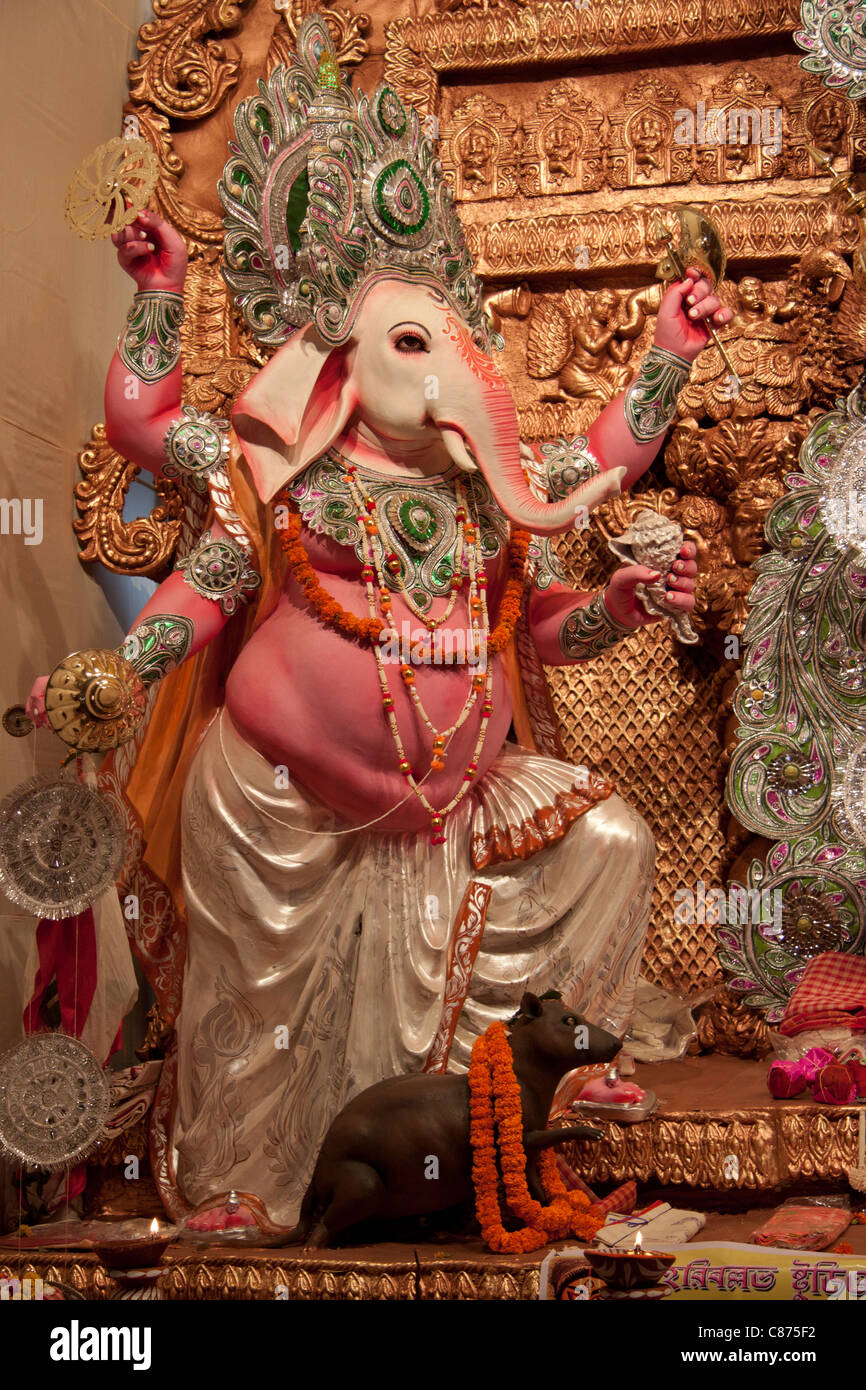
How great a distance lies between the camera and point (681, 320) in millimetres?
2914

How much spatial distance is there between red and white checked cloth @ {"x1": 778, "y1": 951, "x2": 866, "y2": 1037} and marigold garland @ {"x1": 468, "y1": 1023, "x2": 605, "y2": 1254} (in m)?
0.74

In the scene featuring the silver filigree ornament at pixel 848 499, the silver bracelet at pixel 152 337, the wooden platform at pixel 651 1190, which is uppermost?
the silver bracelet at pixel 152 337

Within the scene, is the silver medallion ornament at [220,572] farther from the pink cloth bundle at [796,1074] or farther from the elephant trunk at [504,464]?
the pink cloth bundle at [796,1074]

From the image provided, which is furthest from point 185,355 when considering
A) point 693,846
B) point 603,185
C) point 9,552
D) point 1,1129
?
point 1,1129

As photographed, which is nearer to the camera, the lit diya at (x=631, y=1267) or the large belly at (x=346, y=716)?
the lit diya at (x=631, y=1267)

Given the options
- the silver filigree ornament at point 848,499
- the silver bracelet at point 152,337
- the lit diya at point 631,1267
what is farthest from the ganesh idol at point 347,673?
the lit diya at point 631,1267

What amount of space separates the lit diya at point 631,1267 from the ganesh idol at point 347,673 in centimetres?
59

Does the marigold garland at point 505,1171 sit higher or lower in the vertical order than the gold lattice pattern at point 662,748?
lower

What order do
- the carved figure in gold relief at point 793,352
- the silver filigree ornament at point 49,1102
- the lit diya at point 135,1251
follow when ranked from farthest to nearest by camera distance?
the carved figure in gold relief at point 793,352 < the silver filigree ornament at point 49,1102 < the lit diya at point 135,1251

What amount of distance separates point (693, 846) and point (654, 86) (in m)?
1.62

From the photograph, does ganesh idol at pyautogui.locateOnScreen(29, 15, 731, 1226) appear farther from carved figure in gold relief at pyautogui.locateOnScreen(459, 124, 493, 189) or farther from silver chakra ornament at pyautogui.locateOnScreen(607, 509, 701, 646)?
carved figure in gold relief at pyautogui.locateOnScreen(459, 124, 493, 189)

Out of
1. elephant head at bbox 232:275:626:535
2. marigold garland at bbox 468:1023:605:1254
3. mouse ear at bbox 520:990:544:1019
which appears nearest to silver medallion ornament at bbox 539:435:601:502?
elephant head at bbox 232:275:626:535

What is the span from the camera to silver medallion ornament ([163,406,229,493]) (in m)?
2.87

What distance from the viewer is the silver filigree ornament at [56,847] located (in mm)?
2627
